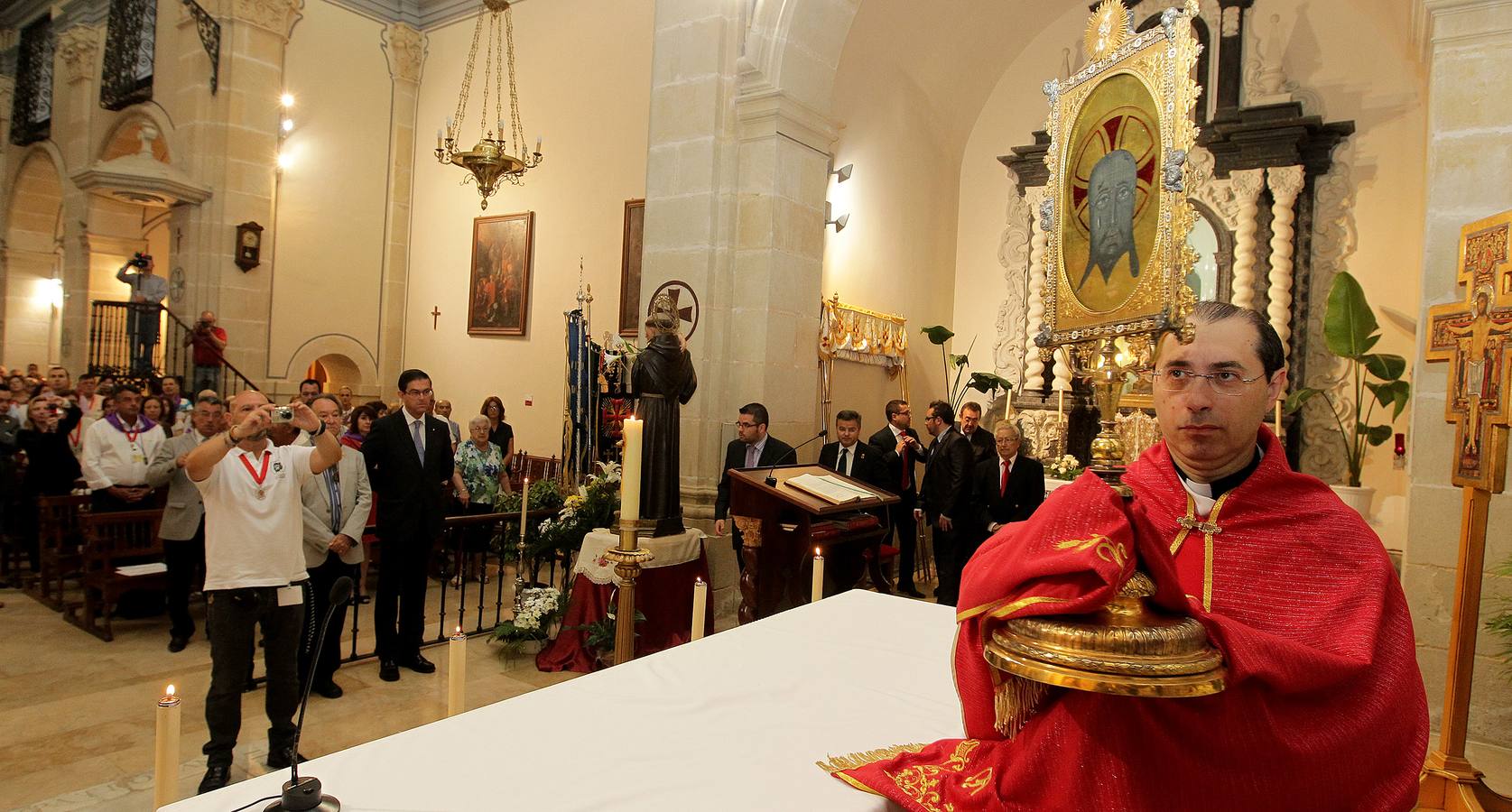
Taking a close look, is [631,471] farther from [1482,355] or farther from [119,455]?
[119,455]

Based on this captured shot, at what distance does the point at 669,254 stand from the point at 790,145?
138 cm

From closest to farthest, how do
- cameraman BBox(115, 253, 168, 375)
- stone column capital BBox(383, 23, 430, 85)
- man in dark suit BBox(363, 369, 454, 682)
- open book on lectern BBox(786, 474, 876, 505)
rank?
open book on lectern BBox(786, 474, 876, 505) < man in dark suit BBox(363, 369, 454, 682) < cameraman BBox(115, 253, 168, 375) < stone column capital BBox(383, 23, 430, 85)

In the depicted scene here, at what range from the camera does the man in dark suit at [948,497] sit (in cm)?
682

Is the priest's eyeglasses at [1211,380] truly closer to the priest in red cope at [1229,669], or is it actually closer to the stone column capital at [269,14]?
the priest in red cope at [1229,669]

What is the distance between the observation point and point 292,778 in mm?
1269

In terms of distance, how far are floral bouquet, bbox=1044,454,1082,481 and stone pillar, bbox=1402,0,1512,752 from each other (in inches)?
68.3

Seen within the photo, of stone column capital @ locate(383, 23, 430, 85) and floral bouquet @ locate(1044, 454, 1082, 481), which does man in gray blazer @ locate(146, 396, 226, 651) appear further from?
stone column capital @ locate(383, 23, 430, 85)

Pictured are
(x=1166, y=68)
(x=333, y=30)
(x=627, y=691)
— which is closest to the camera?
(x=627, y=691)

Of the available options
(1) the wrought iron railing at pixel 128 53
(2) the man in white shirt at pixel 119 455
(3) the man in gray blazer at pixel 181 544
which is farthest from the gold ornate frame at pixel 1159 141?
(1) the wrought iron railing at pixel 128 53

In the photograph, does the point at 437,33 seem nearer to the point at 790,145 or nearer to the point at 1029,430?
the point at 790,145

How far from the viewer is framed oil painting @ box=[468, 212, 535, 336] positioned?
38.6ft

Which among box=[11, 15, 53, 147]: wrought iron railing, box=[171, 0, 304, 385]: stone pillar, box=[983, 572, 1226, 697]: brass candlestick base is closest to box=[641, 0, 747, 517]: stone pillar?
box=[983, 572, 1226, 697]: brass candlestick base

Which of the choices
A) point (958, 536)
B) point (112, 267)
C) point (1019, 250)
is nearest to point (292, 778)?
point (958, 536)

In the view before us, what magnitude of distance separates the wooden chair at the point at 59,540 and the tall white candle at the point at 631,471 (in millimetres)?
6444
